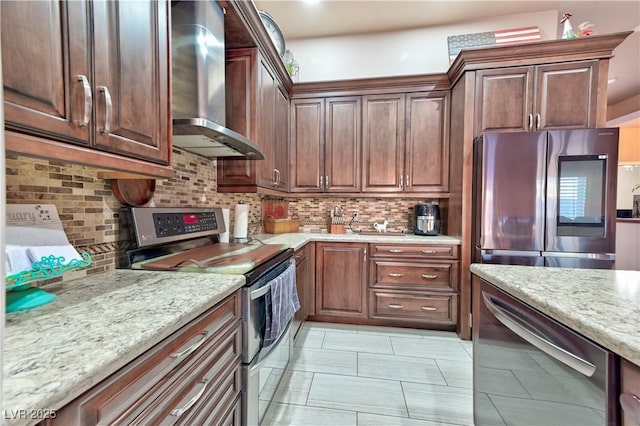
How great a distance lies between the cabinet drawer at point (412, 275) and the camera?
2.38 m

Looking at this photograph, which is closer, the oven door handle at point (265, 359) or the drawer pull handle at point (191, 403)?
the drawer pull handle at point (191, 403)

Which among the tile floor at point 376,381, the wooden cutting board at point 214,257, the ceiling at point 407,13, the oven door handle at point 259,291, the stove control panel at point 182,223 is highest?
the ceiling at point 407,13

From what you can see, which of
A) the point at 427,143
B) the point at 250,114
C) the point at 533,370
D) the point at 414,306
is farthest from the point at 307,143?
the point at 533,370

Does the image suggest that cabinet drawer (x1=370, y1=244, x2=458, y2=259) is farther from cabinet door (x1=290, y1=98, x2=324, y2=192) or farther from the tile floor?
cabinet door (x1=290, y1=98, x2=324, y2=192)

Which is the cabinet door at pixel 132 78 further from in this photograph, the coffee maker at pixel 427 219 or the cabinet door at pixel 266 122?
the coffee maker at pixel 427 219

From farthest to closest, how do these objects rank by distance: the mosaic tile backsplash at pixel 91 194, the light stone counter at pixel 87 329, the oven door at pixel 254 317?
the oven door at pixel 254 317 < the mosaic tile backsplash at pixel 91 194 < the light stone counter at pixel 87 329

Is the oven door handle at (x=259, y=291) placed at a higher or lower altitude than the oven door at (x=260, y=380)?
higher

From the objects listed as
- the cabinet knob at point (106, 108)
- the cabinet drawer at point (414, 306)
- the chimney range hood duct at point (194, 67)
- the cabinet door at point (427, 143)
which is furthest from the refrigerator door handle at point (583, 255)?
the cabinet knob at point (106, 108)

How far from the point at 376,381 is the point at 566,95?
2665mm

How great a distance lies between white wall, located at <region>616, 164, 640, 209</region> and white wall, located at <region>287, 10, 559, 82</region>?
16.5 feet

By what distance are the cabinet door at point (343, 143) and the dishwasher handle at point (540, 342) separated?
186cm

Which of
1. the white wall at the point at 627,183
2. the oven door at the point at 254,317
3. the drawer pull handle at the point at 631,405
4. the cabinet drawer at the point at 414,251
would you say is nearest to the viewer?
the drawer pull handle at the point at 631,405

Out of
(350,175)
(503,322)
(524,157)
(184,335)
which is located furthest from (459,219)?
(184,335)

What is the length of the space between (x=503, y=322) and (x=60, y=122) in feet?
5.10
